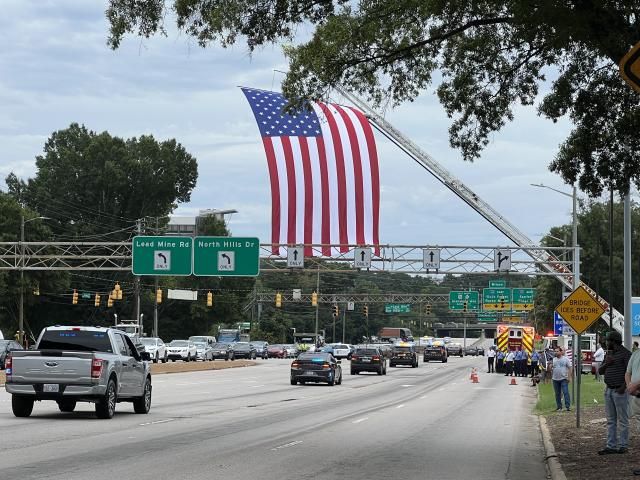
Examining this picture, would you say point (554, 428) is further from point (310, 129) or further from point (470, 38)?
point (310, 129)

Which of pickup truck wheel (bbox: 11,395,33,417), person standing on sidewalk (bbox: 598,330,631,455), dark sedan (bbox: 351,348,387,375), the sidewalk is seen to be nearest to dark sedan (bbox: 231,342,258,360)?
dark sedan (bbox: 351,348,387,375)

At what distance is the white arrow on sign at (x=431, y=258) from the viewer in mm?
62156

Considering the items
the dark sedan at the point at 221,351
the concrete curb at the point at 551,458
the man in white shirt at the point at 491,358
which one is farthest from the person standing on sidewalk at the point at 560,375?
the dark sedan at the point at 221,351

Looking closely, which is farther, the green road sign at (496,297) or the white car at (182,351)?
the green road sign at (496,297)

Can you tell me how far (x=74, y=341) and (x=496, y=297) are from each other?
255ft

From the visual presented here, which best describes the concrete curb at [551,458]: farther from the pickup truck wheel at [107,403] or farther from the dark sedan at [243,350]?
the dark sedan at [243,350]

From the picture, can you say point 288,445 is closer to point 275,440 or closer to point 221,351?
point 275,440

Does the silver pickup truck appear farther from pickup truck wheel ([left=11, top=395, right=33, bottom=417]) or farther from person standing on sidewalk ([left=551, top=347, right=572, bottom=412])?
person standing on sidewalk ([left=551, top=347, right=572, bottom=412])

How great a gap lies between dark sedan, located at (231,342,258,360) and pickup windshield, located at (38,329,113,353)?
67.7m

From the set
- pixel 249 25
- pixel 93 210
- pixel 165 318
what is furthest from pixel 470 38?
pixel 165 318

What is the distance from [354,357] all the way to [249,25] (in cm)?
4677

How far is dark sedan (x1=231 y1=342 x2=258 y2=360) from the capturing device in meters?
92.0

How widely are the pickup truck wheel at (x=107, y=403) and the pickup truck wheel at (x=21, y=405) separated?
4.78 feet

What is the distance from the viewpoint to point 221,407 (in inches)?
1152
